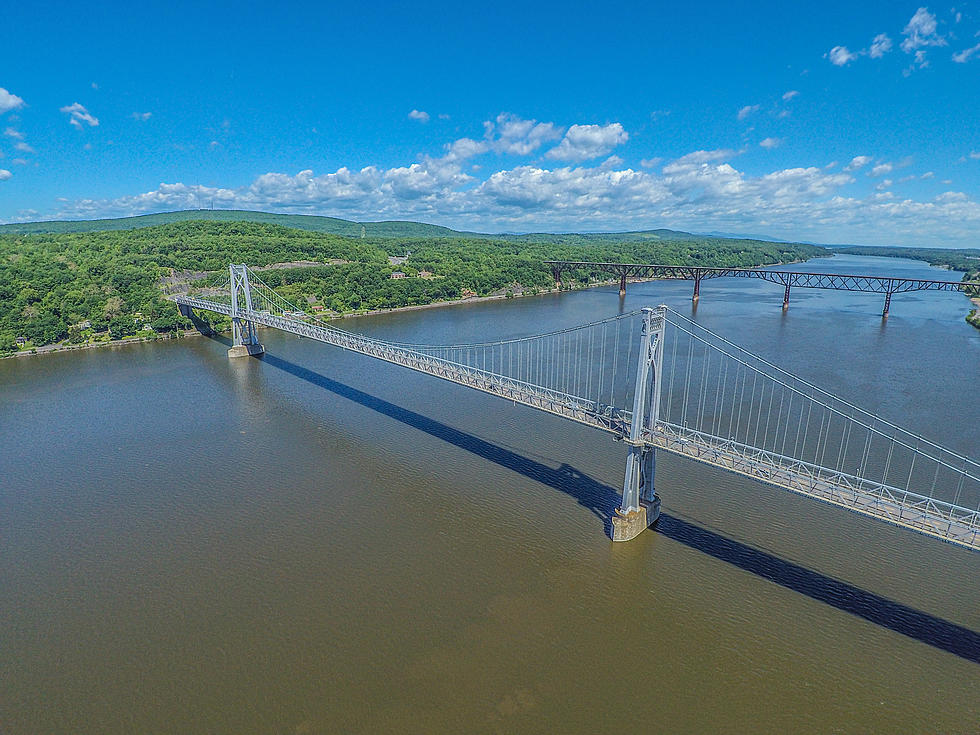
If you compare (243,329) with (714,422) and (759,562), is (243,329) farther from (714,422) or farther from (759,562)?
(759,562)

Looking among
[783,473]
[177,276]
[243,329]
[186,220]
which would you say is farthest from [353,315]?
[186,220]

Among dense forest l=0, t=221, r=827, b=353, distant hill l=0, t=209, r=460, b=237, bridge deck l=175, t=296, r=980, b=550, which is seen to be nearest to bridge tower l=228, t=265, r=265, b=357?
dense forest l=0, t=221, r=827, b=353

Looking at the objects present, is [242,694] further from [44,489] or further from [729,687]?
[44,489]

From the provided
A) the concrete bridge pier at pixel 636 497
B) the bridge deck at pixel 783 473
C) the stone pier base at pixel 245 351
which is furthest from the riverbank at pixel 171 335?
the concrete bridge pier at pixel 636 497

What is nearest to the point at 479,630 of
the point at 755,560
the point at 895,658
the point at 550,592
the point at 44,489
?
the point at 550,592

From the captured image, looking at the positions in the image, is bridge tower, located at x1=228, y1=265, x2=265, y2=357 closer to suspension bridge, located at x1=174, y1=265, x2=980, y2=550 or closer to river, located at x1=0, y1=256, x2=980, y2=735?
suspension bridge, located at x1=174, y1=265, x2=980, y2=550
